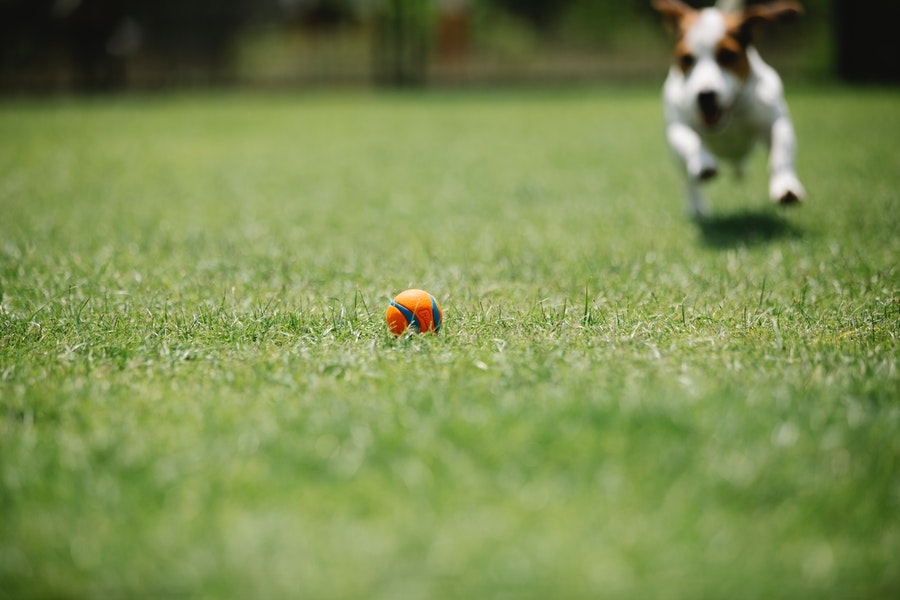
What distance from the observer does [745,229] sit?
5.77 m

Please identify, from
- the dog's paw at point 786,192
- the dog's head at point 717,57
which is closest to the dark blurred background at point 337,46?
the dog's head at point 717,57

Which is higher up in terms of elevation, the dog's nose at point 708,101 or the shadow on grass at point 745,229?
the dog's nose at point 708,101

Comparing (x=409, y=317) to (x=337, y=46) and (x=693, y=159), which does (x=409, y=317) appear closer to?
(x=693, y=159)

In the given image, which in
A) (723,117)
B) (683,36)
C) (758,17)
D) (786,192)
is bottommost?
(786,192)

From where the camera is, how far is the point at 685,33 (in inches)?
213

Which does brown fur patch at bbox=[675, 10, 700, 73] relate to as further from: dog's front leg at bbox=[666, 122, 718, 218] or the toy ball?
the toy ball

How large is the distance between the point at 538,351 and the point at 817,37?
2411 cm

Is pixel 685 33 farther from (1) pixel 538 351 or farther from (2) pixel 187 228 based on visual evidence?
(2) pixel 187 228

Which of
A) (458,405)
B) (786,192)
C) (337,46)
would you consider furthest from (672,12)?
(337,46)

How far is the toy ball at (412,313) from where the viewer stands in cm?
346

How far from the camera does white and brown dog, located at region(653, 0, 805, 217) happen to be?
5.15m

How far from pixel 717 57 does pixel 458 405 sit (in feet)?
11.8

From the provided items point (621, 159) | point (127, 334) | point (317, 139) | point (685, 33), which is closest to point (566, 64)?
point (317, 139)

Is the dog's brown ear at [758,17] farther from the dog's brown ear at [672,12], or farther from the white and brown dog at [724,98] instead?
the dog's brown ear at [672,12]
